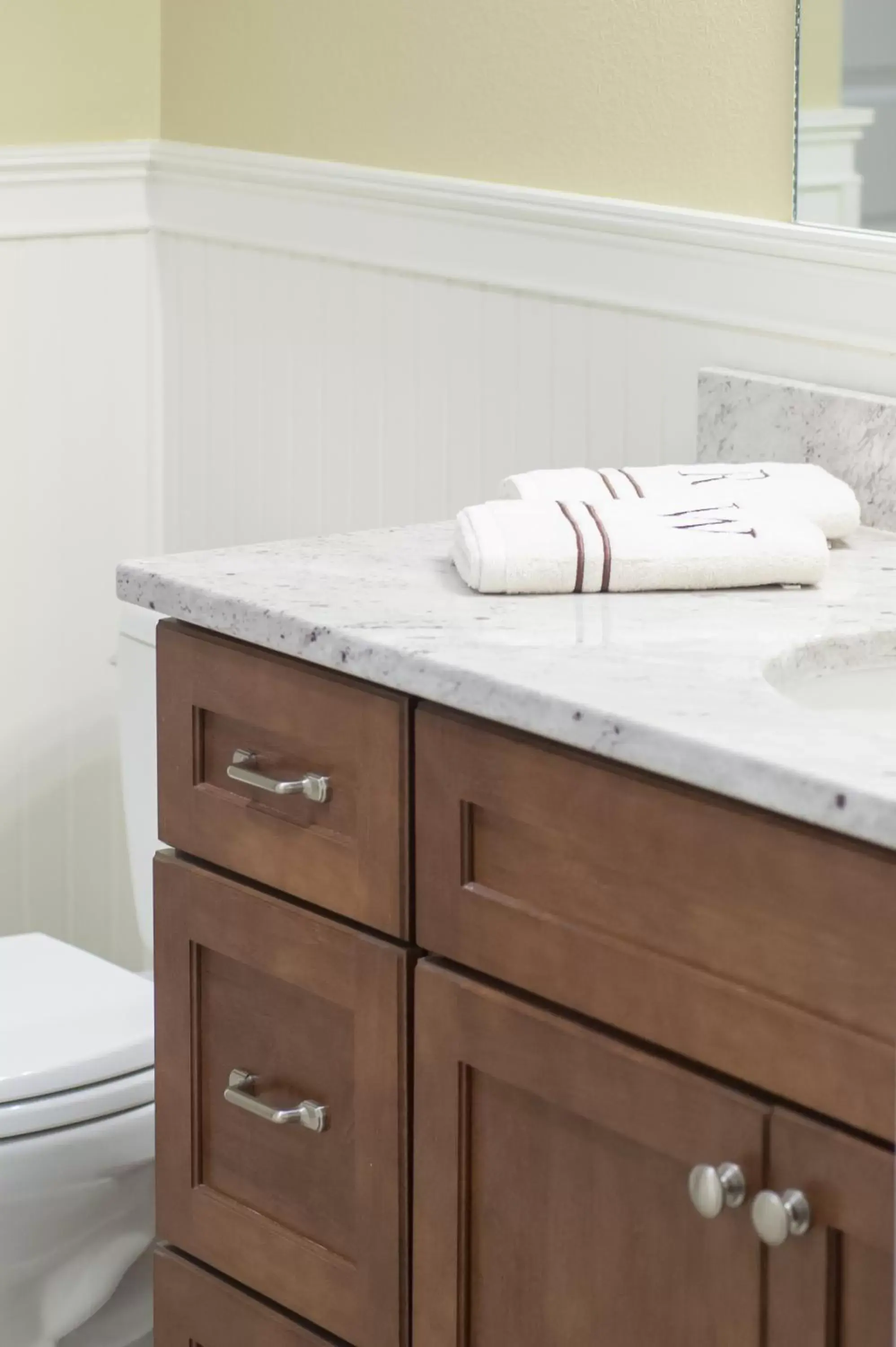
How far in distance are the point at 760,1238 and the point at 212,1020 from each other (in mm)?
479

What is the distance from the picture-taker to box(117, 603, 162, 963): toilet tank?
1978 mm

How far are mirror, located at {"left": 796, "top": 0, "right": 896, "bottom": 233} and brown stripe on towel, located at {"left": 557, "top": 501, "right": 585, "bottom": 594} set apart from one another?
425 millimetres

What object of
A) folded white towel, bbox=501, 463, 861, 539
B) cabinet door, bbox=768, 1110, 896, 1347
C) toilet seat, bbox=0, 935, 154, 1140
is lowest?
toilet seat, bbox=0, 935, 154, 1140

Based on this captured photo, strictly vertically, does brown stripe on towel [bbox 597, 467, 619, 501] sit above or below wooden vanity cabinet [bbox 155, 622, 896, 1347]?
above

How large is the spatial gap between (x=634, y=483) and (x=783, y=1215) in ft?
1.98

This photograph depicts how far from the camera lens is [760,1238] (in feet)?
3.28

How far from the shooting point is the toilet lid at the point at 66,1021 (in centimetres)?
169

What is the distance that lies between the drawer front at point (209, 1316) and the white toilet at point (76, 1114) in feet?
0.95

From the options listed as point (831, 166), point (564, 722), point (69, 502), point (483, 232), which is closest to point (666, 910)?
point (564, 722)

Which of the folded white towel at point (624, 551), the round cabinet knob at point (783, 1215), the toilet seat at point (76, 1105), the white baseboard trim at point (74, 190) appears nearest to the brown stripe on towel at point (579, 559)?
the folded white towel at point (624, 551)

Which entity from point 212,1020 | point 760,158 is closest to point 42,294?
point 760,158

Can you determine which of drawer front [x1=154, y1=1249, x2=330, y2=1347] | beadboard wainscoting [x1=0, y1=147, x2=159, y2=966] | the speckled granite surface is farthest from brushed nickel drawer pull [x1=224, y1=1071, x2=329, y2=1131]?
beadboard wainscoting [x1=0, y1=147, x2=159, y2=966]

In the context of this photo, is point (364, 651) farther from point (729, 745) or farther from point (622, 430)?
point (622, 430)

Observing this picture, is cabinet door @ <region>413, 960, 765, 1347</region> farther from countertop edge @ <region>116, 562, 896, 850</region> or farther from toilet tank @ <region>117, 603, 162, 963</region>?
toilet tank @ <region>117, 603, 162, 963</region>
